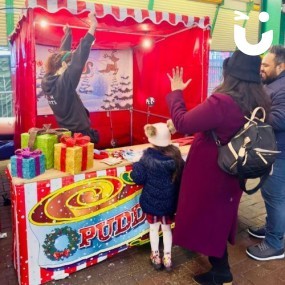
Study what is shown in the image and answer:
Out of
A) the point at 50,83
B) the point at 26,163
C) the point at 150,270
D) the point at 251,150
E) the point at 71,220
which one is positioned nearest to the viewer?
the point at 251,150

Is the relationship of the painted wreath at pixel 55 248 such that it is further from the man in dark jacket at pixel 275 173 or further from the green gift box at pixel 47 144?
the man in dark jacket at pixel 275 173

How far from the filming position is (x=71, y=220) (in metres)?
2.21

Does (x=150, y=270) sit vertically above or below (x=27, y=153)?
below

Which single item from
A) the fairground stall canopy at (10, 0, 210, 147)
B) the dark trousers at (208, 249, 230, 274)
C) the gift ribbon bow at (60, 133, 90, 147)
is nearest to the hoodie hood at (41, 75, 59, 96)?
the fairground stall canopy at (10, 0, 210, 147)

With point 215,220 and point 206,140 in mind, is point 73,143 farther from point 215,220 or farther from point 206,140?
point 215,220

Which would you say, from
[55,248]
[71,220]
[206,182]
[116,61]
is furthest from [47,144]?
[116,61]

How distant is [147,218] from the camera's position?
240 cm

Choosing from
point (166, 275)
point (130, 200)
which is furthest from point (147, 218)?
point (166, 275)

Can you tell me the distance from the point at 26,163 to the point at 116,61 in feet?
12.2

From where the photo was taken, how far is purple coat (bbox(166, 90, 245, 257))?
1708 mm

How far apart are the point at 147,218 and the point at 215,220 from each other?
2.08ft

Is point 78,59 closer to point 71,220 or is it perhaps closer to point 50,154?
point 50,154

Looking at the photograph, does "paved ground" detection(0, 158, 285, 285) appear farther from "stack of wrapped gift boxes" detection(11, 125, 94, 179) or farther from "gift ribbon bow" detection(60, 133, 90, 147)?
"gift ribbon bow" detection(60, 133, 90, 147)

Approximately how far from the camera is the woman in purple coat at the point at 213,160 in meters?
1.70
